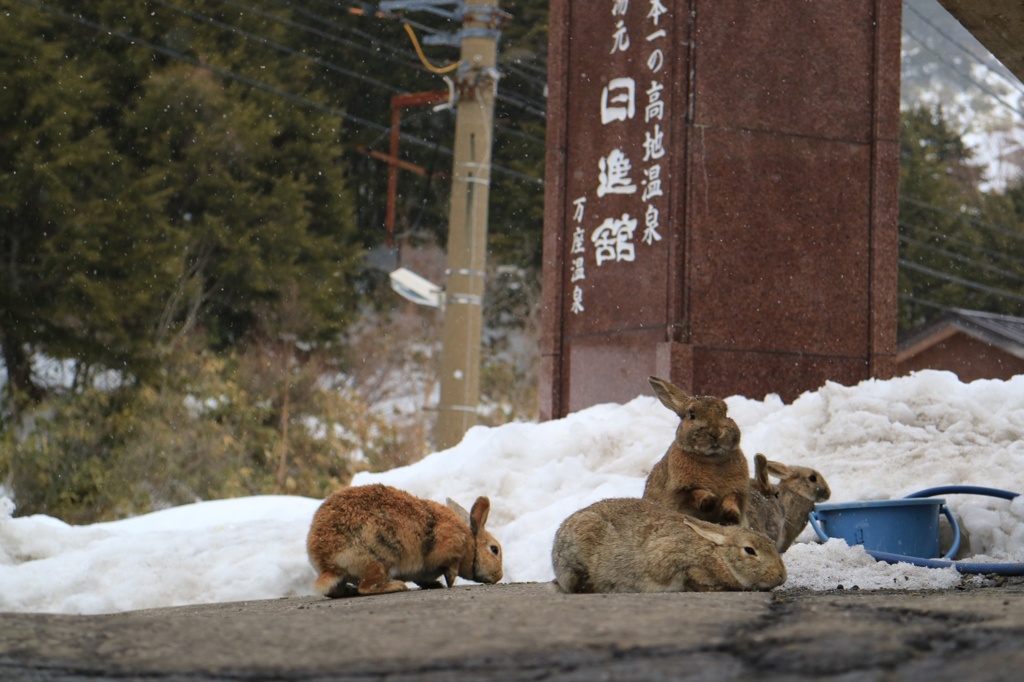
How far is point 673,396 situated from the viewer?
213 inches

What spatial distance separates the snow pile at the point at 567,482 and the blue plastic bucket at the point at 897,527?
22 cm

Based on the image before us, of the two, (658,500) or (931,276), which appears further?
(931,276)

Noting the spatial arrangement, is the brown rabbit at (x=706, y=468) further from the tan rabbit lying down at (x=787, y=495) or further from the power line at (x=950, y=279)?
the power line at (x=950, y=279)

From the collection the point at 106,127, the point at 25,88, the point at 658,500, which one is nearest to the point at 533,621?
the point at 658,500

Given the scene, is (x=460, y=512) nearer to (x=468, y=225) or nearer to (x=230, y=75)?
(x=468, y=225)

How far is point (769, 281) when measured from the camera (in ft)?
35.0

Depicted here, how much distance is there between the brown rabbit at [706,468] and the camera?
16.8 feet

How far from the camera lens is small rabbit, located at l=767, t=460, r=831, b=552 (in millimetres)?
6359

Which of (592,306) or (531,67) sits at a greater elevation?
(531,67)

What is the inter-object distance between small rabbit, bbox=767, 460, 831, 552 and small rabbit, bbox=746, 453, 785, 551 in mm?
191

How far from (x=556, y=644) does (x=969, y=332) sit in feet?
45.4

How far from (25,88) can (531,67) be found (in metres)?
10.4

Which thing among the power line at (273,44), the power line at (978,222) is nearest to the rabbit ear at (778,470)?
the power line at (273,44)

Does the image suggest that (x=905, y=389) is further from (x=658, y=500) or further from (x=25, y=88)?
(x=25, y=88)
